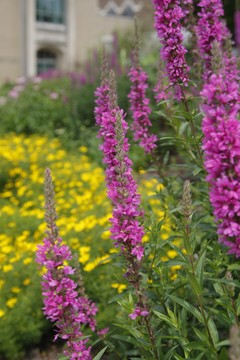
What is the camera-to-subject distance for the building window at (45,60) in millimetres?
23750

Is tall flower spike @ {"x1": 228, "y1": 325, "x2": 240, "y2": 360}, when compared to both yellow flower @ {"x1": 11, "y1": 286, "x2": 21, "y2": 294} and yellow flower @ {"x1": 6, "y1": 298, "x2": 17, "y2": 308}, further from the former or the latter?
yellow flower @ {"x1": 11, "y1": 286, "x2": 21, "y2": 294}

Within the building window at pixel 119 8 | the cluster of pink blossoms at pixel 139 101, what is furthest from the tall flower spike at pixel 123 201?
the building window at pixel 119 8

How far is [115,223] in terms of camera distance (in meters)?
1.97

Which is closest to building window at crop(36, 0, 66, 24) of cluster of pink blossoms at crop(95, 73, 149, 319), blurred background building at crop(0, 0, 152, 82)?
blurred background building at crop(0, 0, 152, 82)

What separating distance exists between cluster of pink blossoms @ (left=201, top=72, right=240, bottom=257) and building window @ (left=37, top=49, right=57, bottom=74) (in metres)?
23.0

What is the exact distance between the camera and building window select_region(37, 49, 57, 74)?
23.8 meters

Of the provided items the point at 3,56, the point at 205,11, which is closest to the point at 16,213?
the point at 205,11

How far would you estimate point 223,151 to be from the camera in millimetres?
1562

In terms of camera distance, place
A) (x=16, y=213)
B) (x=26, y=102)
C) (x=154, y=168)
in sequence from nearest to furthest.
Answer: (x=154, y=168) → (x=16, y=213) → (x=26, y=102)

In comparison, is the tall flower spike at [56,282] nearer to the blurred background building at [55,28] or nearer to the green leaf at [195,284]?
the green leaf at [195,284]

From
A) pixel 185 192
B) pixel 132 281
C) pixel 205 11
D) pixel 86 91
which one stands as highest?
pixel 205 11

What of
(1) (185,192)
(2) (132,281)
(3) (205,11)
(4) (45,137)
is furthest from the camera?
(4) (45,137)

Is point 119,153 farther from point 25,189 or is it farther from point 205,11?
point 25,189

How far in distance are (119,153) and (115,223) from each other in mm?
274
